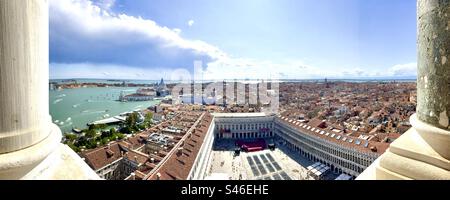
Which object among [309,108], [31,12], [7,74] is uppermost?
[31,12]

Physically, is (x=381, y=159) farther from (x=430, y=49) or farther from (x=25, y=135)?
(x=25, y=135)

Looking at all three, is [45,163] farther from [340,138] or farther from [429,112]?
[340,138]

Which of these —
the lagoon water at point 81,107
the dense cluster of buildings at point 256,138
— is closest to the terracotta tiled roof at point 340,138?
the dense cluster of buildings at point 256,138

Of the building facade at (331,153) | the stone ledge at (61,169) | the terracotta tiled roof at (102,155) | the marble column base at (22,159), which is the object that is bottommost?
the building facade at (331,153)

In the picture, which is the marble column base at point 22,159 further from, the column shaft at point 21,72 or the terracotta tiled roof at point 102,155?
the terracotta tiled roof at point 102,155

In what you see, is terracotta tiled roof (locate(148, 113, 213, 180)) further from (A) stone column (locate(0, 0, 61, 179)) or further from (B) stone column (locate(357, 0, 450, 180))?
(B) stone column (locate(357, 0, 450, 180))

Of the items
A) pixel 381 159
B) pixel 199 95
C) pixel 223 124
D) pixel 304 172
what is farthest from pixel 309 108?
pixel 381 159
